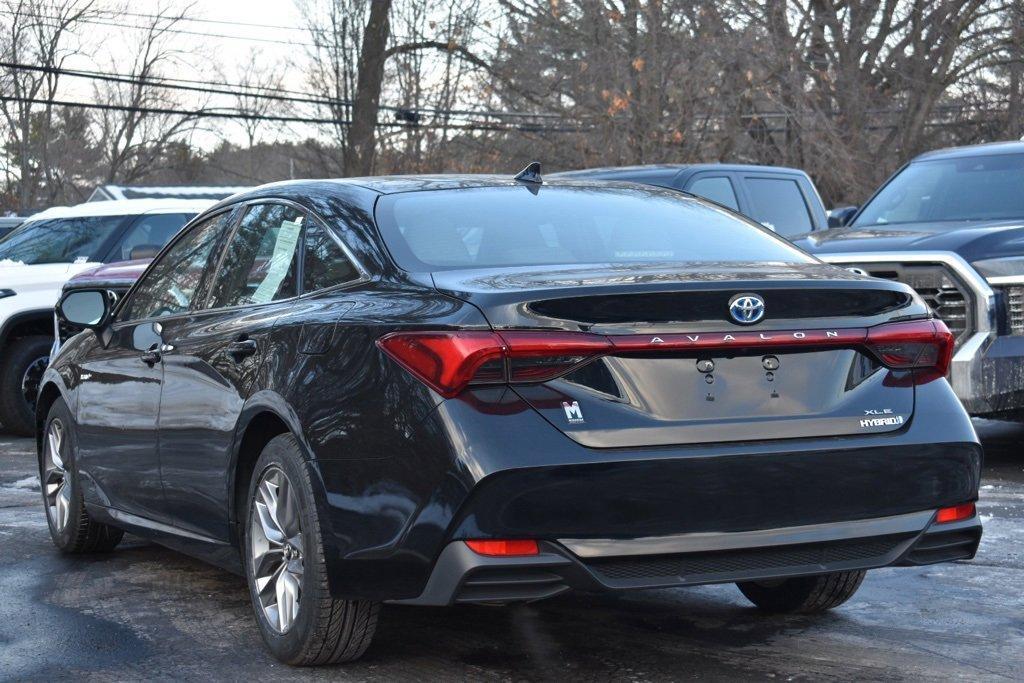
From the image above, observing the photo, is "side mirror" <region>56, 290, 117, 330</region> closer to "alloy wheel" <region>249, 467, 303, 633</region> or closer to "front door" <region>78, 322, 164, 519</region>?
"front door" <region>78, 322, 164, 519</region>

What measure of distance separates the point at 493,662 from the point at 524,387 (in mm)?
1191

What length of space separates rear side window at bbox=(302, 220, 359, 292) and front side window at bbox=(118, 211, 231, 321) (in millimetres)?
809

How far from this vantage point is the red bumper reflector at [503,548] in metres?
3.85

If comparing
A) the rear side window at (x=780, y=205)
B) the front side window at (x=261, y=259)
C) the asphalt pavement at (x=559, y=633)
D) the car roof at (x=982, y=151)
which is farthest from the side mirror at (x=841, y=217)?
the front side window at (x=261, y=259)

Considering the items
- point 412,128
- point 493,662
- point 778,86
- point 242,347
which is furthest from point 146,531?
point 412,128

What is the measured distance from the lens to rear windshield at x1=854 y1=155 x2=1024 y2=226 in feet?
32.7

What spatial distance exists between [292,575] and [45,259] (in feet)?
29.1

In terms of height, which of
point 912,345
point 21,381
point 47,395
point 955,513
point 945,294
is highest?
point 912,345

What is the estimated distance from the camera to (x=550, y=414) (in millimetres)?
3865

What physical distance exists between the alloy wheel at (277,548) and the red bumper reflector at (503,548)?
0.82 m

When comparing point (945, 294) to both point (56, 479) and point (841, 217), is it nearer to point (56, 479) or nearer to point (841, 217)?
point (841, 217)

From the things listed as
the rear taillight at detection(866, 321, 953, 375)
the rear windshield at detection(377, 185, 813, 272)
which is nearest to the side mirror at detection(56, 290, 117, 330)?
the rear windshield at detection(377, 185, 813, 272)

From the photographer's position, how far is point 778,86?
27766 millimetres

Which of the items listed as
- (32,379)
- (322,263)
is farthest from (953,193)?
(32,379)
